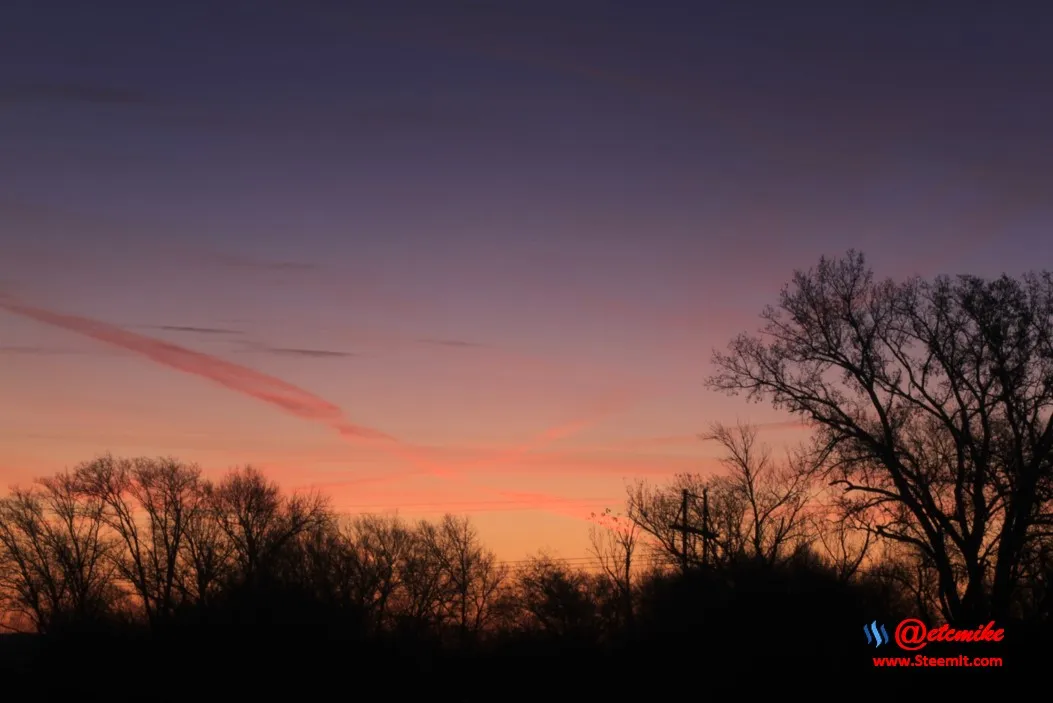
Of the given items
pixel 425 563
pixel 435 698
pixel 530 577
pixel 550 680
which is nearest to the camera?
pixel 435 698

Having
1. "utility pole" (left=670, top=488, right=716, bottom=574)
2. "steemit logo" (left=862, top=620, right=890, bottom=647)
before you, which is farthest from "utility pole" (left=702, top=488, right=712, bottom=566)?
"steemit logo" (left=862, top=620, right=890, bottom=647)

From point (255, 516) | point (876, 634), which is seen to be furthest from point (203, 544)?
point (876, 634)

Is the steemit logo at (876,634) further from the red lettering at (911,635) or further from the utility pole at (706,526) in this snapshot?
the utility pole at (706,526)

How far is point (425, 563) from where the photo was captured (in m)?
86.9

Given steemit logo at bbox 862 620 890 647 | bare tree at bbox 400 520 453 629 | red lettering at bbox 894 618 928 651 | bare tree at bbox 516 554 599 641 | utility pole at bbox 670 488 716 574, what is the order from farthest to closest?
bare tree at bbox 400 520 453 629, bare tree at bbox 516 554 599 641, utility pole at bbox 670 488 716 574, steemit logo at bbox 862 620 890 647, red lettering at bbox 894 618 928 651

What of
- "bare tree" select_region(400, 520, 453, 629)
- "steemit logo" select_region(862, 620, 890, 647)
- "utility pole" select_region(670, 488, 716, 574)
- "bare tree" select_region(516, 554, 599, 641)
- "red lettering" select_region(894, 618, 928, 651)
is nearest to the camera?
"red lettering" select_region(894, 618, 928, 651)

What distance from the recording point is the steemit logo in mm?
29578

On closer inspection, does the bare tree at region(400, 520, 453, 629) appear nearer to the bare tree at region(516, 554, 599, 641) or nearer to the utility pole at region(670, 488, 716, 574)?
the bare tree at region(516, 554, 599, 641)

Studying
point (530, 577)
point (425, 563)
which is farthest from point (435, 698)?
point (425, 563)

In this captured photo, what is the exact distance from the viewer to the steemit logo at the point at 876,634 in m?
29.6

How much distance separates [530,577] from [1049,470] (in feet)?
159

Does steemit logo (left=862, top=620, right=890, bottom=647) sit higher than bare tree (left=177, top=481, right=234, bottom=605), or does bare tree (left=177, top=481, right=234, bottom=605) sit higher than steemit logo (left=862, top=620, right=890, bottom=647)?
bare tree (left=177, top=481, right=234, bottom=605)

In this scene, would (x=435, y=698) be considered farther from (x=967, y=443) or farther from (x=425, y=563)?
(x=425, y=563)

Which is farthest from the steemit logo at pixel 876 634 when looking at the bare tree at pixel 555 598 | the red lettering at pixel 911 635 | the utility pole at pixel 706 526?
the bare tree at pixel 555 598
